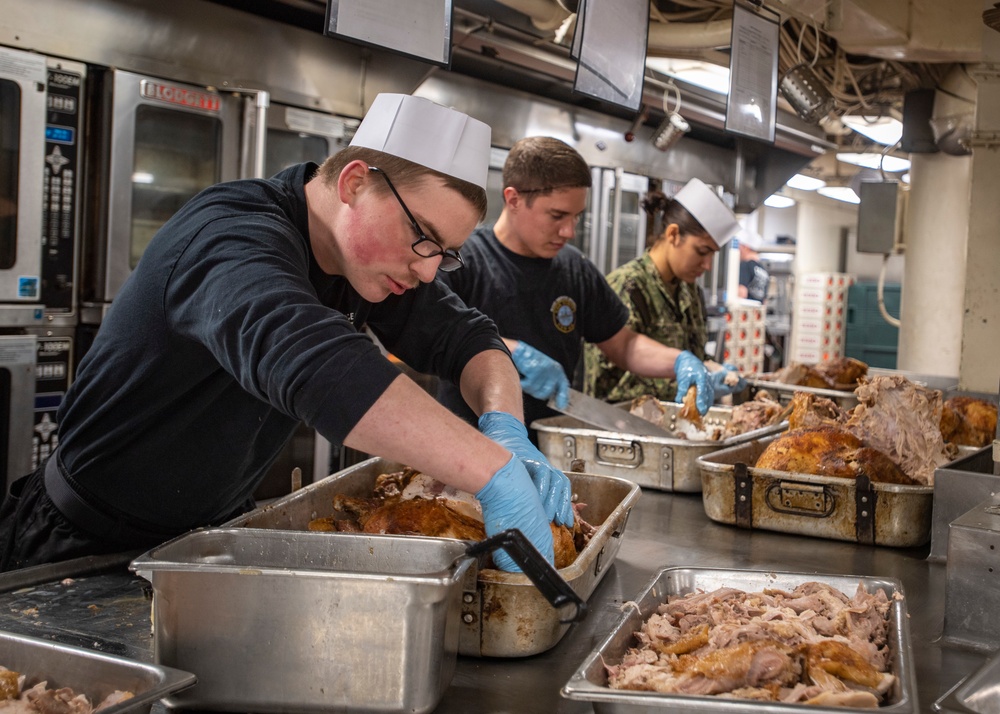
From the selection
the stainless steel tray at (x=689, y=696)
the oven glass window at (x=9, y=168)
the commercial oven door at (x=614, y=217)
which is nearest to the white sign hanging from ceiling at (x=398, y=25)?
the stainless steel tray at (x=689, y=696)

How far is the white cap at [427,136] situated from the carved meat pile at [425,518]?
25.4 inches

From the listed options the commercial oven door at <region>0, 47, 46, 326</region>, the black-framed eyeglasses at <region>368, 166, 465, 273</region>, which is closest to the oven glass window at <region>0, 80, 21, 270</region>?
the commercial oven door at <region>0, 47, 46, 326</region>

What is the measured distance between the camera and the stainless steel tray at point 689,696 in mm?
1152

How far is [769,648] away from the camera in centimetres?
133

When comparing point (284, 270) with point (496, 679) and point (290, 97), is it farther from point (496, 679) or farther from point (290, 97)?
point (290, 97)

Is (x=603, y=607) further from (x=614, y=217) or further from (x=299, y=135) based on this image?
(x=614, y=217)

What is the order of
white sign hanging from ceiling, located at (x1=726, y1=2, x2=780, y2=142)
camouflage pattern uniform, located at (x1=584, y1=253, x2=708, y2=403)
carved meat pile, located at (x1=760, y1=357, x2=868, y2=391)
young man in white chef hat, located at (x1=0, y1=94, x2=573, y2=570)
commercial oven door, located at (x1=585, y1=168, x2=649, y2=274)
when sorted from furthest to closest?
commercial oven door, located at (x1=585, y1=168, x2=649, y2=274) → carved meat pile, located at (x1=760, y1=357, x2=868, y2=391) → camouflage pattern uniform, located at (x1=584, y1=253, x2=708, y2=403) → white sign hanging from ceiling, located at (x1=726, y1=2, x2=780, y2=142) → young man in white chef hat, located at (x1=0, y1=94, x2=573, y2=570)

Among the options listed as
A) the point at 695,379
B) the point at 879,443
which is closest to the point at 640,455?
the point at 879,443

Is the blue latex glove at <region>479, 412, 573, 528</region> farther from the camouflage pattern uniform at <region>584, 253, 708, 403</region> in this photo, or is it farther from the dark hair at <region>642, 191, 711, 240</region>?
the dark hair at <region>642, 191, 711, 240</region>

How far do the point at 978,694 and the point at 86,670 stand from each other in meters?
1.22

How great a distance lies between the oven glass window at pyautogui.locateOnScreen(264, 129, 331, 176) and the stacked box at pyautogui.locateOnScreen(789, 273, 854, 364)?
10.1 m

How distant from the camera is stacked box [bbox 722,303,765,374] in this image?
1061 centimetres

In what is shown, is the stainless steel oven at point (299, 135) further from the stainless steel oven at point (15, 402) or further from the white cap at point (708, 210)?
the white cap at point (708, 210)

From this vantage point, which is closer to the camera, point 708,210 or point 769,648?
point 769,648
